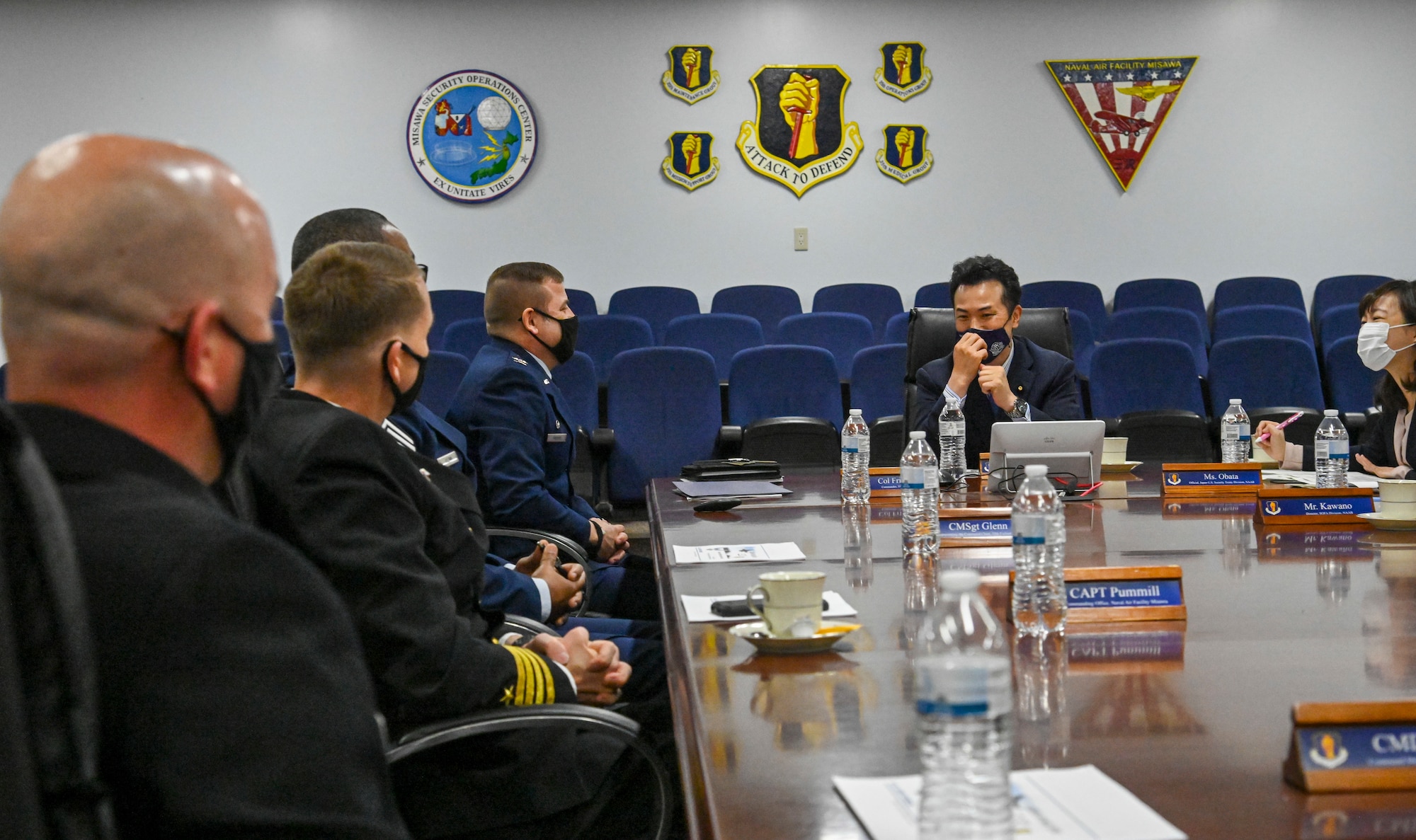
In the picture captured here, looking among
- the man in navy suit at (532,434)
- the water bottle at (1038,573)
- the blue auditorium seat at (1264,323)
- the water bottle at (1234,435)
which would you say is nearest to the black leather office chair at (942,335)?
the water bottle at (1234,435)

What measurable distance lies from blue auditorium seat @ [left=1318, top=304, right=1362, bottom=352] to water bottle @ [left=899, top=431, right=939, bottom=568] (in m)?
5.61

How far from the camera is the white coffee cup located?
1.46 metres

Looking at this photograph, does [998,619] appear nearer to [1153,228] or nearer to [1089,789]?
[1089,789]

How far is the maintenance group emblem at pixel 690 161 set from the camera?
823 cm

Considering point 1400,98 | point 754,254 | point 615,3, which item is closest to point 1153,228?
point 1400,98

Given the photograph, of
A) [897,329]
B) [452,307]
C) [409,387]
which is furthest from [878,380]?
[409,387]

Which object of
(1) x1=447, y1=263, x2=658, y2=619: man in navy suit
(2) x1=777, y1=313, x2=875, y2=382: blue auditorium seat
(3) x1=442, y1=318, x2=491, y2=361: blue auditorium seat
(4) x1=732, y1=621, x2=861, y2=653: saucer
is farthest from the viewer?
(2) x1=777, y1=313, x2=875, y2=382: blue auditorium seat

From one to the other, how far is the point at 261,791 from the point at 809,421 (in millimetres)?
4450

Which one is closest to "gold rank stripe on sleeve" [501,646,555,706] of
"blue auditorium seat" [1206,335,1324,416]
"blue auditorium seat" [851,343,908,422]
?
"blue auditorium seat" [851,343,908,422]

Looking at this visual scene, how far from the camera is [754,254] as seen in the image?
328 inches

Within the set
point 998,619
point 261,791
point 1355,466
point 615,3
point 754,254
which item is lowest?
point 1355,466

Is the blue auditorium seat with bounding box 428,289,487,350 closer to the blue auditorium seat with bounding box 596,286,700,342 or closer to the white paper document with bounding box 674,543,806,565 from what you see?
the blue auditorium seat with bounding box 596,286,700,342

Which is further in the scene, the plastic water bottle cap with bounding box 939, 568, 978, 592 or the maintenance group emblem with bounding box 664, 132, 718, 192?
the maintenance group emblem with bounding box 664, 132, 718, 192

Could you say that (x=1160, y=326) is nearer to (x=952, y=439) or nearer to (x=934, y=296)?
(x=934, y=296)
